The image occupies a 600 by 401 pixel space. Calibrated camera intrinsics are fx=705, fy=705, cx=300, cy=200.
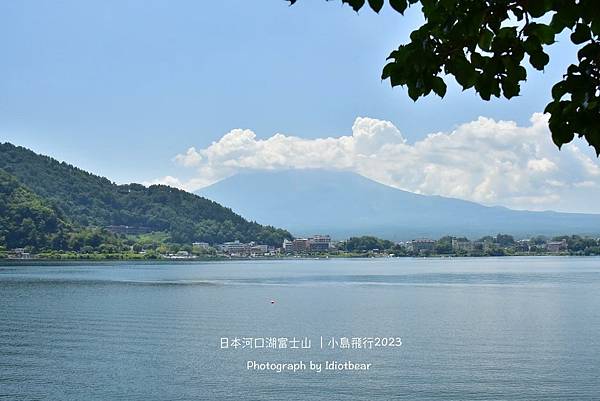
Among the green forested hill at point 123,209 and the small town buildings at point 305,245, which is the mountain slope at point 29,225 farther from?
the small town buildings at point 305,245

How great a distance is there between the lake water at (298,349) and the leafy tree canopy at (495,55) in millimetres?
19888

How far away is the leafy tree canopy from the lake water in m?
19.9

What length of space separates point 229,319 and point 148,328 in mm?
5380

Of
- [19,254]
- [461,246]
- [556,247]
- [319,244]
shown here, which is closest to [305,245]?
[319,244]

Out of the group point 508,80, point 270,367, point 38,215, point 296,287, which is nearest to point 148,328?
point 270,367

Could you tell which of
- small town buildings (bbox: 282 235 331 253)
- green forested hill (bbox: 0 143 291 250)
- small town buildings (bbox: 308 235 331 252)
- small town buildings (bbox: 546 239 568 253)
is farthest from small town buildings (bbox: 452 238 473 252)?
green forested hill (bbox: 0 143 291 250)

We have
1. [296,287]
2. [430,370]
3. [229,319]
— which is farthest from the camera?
[296,287]

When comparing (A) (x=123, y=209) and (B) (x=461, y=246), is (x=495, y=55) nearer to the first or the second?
(A) (x=123, y=209)

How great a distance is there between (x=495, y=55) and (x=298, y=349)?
29.0 meters

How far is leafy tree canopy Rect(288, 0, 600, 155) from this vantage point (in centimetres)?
259

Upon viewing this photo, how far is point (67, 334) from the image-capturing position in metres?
35.7

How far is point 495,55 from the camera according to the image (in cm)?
286

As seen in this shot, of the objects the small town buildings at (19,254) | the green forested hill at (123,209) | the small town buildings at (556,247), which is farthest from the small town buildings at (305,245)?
the small town buildings at (19,254)

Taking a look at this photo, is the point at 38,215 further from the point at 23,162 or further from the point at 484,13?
the point at 484,13
